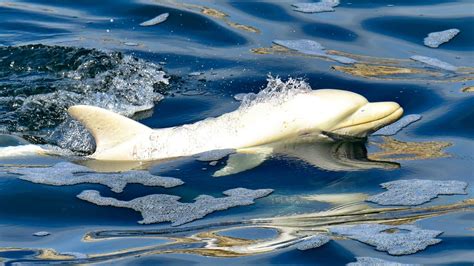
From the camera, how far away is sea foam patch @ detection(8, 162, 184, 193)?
28.7 ft

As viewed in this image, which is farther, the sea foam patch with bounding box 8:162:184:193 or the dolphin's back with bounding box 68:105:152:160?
the dolphin's back with bounding box 68:105:152:160

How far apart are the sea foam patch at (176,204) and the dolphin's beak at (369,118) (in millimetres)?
1260

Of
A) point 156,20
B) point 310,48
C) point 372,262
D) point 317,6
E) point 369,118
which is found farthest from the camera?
point 317,6

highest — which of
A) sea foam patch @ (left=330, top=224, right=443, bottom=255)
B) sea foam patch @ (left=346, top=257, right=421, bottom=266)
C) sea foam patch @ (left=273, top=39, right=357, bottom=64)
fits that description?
sea foam patch @ (left=273, top=39, right=357, bottom=64)

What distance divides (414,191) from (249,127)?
5.45ft

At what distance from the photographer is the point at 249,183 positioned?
877 centimetres

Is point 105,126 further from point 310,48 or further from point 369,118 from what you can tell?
point 310,48

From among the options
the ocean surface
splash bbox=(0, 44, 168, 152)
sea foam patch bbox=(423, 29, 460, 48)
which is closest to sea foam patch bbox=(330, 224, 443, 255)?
the ocean surface

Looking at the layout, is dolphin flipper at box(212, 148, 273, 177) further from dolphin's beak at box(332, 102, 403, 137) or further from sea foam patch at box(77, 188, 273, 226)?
dolphin's beak at box(332, 102, 403, 137)

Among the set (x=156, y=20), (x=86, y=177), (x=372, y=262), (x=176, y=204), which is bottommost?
(x=372, y=262)

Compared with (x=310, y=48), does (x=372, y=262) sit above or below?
below

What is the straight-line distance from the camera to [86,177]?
29.1 ft

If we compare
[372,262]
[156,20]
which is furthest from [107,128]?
[156,20]

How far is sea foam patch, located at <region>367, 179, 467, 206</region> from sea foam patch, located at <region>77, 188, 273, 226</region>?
36.3 inches
